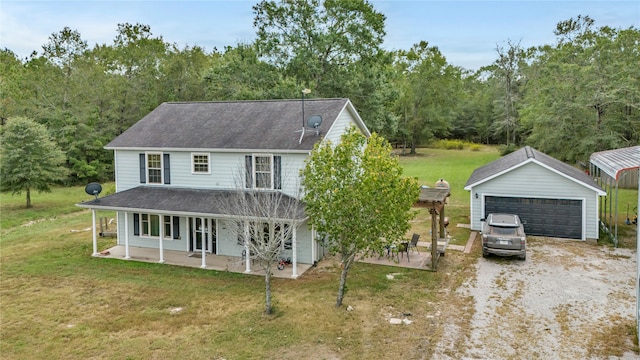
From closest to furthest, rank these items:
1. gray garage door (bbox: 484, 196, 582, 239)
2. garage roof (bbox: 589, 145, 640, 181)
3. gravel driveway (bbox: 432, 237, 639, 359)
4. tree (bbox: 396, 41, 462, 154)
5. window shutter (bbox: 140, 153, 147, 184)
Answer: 1. gravel driveway (bbox: 432, 237, 639, 359)
2. garage roof (bbox: 589, 145, 640, 181)
3. window shutter (bbox: 140, 153, 147, 184)
4. gray garage door (bbox: 484, 196, 582, 239)
5. tree (bbox: 396, 41, 462, 154)

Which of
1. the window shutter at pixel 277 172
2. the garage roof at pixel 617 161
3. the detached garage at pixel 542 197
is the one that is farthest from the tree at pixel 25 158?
the garage roof at pixel 617 161

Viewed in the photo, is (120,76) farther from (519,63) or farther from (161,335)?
(519,63)

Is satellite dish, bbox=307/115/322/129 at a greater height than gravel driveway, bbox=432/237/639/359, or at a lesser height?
greater

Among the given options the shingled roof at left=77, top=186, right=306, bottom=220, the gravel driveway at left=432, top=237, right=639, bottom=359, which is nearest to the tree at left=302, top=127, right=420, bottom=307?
the shingled roof at left=77, top=186, right=306, bottom=220

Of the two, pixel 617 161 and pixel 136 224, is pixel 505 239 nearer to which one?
pixel 617 161

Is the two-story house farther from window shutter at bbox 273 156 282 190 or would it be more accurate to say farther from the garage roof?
the garage roof
